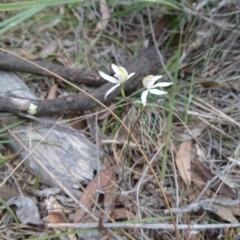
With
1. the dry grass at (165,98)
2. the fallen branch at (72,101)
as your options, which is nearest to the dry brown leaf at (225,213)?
the dry grass at (165,98)

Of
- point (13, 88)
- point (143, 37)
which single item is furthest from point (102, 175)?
point (143, 37)

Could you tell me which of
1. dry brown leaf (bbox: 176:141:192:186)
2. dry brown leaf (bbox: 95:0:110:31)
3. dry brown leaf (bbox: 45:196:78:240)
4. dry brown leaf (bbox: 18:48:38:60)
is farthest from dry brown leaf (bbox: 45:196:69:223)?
dry brown leaf (bbox: 95:0:110:31)

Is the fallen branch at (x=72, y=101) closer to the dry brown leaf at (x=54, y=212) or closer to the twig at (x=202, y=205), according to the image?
the dry brown leaf at (x=54, y=212)

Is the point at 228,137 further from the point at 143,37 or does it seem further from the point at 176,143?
the point at 143,37

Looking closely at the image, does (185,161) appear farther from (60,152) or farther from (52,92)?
(52,92)

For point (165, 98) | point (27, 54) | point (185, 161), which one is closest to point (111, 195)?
point (185, 161)
